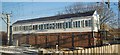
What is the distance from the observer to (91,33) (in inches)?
577

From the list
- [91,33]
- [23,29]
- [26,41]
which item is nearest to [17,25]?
[23,29]

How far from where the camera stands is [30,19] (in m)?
18.3

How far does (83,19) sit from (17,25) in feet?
21.5

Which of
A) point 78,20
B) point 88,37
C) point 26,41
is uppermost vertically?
point 78,20

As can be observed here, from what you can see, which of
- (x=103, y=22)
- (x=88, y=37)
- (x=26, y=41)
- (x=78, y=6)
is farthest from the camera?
(x=78, y=6)

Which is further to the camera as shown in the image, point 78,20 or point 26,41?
point 26,41

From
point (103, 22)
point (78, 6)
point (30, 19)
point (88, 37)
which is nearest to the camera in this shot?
point (88, 37)

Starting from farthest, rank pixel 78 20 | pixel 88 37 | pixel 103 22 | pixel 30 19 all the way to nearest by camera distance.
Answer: pixel 103 22, pixel 30 19, pixel 78 20, pixel 88 37

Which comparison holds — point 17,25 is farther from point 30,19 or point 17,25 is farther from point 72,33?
point 72,33

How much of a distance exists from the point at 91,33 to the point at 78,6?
11005 millimetres

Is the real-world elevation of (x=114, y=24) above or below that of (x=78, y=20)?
below

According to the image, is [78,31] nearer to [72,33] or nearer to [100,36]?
[72,33]

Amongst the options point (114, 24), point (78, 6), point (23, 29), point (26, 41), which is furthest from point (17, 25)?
point (114, 24)

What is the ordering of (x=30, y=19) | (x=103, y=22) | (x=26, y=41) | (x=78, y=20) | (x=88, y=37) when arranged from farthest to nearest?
(x=103, y=22)
(x=30, y=19)
(x=26, y=41)
(x=78, y=20)
(x=88, y=37)
